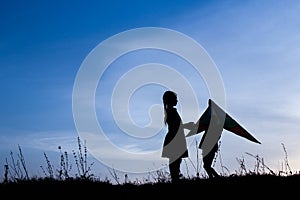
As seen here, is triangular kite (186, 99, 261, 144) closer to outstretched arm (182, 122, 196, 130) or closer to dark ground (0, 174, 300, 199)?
outstretched arm (182, 122, 196, 130)

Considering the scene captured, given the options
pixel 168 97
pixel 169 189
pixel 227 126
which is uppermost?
pixel 168 97


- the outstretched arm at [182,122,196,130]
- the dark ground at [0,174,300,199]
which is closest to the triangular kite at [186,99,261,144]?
the outstretched arm at [182,122,196,130]

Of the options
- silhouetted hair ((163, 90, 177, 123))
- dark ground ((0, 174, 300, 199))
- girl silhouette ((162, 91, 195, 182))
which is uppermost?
silhouetted hair ((163, 90, 177, 123))

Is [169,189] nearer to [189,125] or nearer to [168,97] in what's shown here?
[189,125]

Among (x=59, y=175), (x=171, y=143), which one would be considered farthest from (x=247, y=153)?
(x=59, y=175)

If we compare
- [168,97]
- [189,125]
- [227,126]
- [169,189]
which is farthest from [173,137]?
[169,189]

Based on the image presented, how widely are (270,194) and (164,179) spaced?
291 centimetres

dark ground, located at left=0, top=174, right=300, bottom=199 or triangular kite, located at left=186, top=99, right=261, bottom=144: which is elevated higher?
triangular kite, located at left=186, top=99, right=261, bottom=144

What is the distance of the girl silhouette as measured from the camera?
36.8ft

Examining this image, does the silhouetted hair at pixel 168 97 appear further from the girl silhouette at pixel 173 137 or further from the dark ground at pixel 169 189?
the dark ground at pixel 169 189

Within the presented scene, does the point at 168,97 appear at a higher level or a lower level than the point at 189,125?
higher

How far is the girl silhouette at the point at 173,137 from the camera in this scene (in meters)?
11.2

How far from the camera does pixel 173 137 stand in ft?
37.1

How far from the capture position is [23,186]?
9.82m
